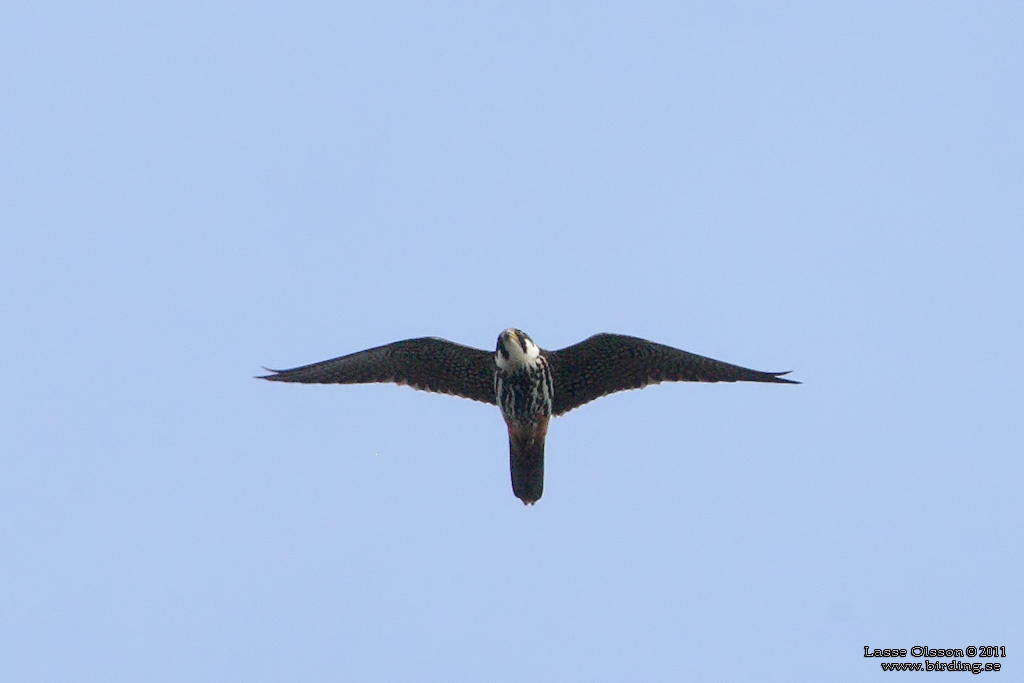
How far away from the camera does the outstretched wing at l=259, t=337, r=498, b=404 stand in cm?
1102

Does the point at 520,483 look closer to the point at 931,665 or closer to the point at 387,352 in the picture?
the point at 387,352

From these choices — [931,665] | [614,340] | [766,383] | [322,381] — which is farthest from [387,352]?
[931,665]

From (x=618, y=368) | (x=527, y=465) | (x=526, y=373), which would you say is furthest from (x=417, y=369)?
(x=618, y=368)

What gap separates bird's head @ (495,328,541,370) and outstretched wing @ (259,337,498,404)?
1.39ft

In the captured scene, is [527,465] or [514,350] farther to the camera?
[527,465]

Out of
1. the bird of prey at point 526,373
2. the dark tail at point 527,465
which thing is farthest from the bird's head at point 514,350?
the dark tail at point 527,465

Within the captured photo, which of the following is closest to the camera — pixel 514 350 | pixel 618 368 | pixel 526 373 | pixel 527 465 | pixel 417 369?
pixel 514 350

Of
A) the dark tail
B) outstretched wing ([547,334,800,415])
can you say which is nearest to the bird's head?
outstretched wing ([547,334,800,415])

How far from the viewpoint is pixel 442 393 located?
11.4 meters

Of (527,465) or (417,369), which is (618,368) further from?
(417,369)

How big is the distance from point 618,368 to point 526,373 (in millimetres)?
975

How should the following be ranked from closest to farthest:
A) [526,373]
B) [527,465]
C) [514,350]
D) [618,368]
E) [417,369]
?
[514,350]
[526,373]
[527,465]
[618,368]
[417,369]

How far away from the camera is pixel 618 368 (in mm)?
10867

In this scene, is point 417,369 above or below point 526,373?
above
